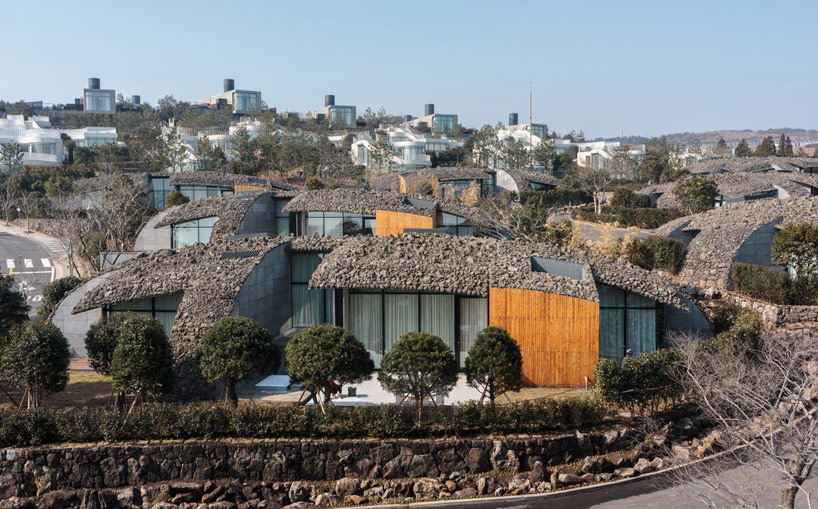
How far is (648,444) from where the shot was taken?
1705cm

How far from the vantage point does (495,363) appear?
663 inches

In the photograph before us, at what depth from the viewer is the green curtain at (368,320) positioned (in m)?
20.8

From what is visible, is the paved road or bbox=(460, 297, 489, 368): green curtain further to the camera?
the paved road

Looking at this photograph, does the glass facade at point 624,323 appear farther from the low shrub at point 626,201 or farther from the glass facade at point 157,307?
the low shrub at point 626,201

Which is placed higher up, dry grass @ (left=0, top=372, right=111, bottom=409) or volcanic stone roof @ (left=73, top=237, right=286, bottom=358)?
volcanic stone roof @ (left=73, top=237, right=286, bottom=358)

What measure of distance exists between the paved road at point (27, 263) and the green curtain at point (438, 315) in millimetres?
21896

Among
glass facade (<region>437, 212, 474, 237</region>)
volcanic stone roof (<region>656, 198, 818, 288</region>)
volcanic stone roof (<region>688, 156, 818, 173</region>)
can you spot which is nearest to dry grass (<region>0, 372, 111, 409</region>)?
glass facade (<region>437, 212, 474, 237</region>)

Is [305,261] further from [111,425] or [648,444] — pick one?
[648,444]

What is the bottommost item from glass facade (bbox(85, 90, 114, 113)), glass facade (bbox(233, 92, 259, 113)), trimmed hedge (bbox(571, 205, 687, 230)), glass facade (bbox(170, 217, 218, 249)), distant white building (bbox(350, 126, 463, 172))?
glass facade (bbox(170, 217, 218, 249))

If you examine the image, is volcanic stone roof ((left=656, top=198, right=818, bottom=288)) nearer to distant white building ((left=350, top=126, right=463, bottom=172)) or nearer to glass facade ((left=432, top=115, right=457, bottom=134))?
distant white building ((left=350, top=126, right=463, bottom=172))

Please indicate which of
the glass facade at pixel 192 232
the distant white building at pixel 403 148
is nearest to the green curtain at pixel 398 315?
the glass facade at pixel 192 232

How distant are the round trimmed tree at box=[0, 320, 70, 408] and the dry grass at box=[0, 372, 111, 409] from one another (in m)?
1.17

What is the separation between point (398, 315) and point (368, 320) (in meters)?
0.92

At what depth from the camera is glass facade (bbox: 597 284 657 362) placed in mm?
20328
